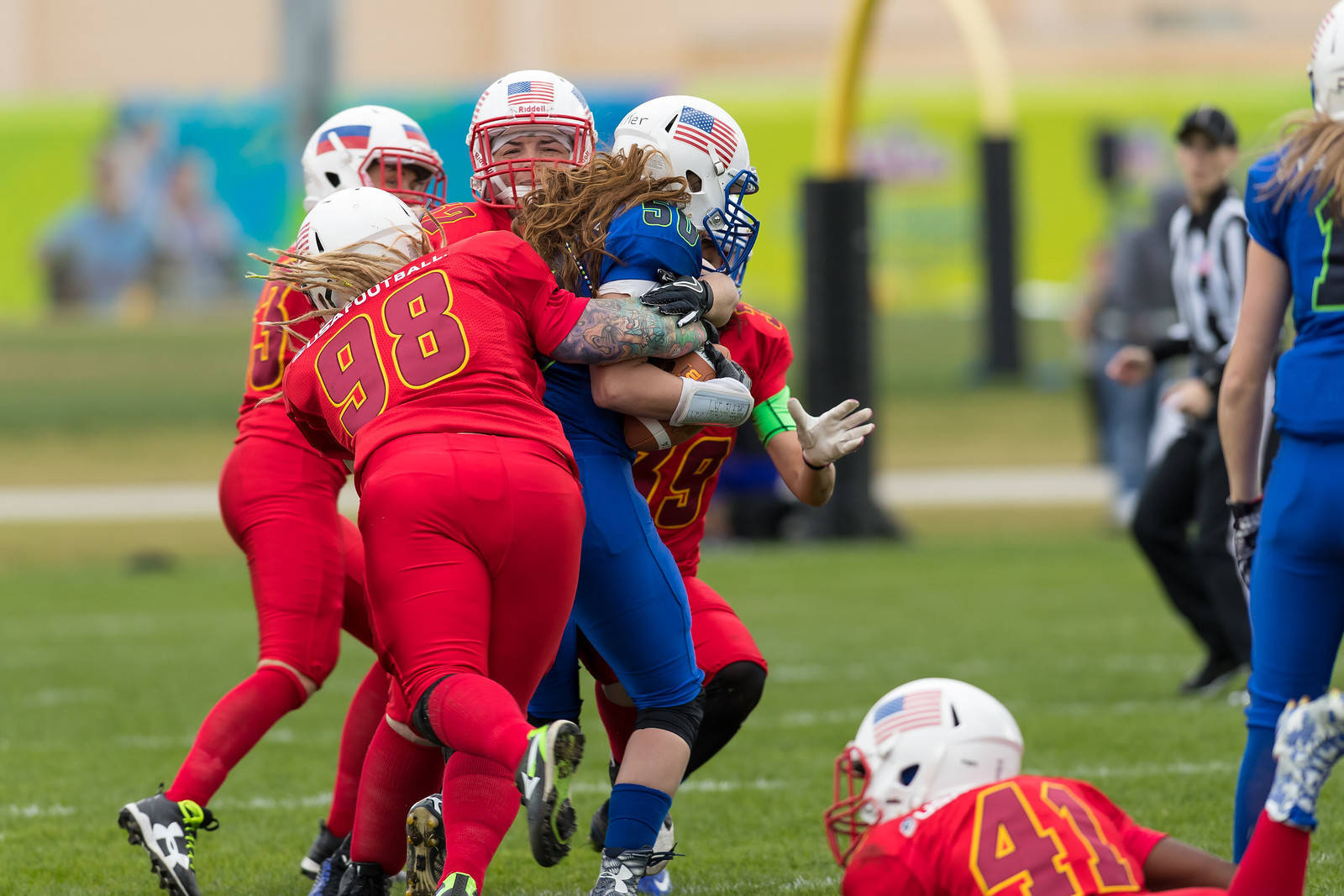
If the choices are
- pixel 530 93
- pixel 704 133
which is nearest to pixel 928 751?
pixel 704 133

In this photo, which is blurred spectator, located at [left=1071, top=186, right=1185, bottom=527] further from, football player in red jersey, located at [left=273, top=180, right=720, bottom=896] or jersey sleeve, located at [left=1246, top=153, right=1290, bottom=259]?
football player in red jersey, located at [left=273, top=180, right=720, bottom=896]

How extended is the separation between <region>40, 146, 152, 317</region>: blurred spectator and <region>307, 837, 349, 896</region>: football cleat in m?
20.8

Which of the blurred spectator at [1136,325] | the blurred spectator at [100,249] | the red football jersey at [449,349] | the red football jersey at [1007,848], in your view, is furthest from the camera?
the blurred spectator at [100,249]

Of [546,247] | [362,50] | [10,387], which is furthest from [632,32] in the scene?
[546,247]

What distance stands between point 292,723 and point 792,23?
30.4m

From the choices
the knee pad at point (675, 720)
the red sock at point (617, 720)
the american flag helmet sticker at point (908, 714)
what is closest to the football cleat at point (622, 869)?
the knee pad at point (675, 720)

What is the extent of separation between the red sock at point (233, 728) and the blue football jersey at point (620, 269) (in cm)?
110

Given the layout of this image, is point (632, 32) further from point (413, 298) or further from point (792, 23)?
point (413, 298)

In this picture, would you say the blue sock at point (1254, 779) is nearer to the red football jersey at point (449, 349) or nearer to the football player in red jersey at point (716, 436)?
the football player in red jersey at point (716, 436)

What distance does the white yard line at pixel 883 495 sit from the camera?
15384 mm

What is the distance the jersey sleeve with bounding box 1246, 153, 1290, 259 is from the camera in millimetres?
3354

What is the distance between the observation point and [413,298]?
141 inches

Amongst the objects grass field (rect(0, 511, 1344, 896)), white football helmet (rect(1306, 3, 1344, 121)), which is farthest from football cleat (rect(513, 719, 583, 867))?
white football helmet (rect(1306, 3, 1344, 121))

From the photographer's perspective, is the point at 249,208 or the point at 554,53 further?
the point at 554,53
